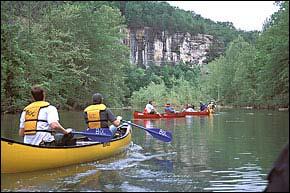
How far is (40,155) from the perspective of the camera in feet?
29.0

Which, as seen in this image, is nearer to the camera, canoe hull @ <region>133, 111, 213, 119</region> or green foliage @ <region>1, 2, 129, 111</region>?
canoe hull @ <region>133, 111, 213, 119</region>

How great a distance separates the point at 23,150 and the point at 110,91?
36.4m

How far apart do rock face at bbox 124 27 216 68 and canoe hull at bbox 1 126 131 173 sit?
112024 millimetres

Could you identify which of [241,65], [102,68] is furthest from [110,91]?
[241,65]

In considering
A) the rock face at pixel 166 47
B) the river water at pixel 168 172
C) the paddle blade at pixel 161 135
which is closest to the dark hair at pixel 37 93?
the river water at pixel 168 172

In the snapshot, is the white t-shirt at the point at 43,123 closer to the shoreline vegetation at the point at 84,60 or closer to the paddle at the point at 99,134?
the paddle at the point at 99,134

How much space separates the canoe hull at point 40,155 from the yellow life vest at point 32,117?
1.74 ft

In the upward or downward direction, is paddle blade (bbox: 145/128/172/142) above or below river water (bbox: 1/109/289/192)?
above

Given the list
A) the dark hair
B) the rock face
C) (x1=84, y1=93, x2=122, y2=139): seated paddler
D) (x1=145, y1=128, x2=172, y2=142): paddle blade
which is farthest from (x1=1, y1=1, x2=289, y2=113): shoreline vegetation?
the rock face

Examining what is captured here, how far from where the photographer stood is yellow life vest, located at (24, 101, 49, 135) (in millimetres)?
9008

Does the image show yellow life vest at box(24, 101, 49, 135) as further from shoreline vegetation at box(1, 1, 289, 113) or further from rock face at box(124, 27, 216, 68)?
rock face at box(124, 27, 216, 68)

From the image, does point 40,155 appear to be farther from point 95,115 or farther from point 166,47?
point 166,47

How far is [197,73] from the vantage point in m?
98.5

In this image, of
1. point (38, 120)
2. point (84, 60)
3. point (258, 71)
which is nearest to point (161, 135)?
point (38, 120)
